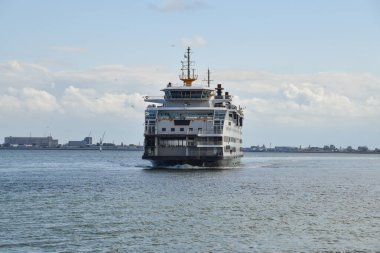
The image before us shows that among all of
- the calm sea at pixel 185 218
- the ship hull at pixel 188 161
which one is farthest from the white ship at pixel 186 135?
the calm sea at pixel 185 218

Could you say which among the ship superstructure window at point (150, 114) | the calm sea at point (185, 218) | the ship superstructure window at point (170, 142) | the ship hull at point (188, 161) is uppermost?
the ship superstructure window at point (150, 114)

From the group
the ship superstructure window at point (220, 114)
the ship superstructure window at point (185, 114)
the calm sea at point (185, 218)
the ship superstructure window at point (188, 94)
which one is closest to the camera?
the calm sea at point (185, 218)

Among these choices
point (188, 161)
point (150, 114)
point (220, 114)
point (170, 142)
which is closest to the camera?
point (188, 161)

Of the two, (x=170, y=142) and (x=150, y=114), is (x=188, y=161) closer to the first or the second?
(x=170, y=142)

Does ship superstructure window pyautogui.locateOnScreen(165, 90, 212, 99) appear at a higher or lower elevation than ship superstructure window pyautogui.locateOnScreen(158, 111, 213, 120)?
higher

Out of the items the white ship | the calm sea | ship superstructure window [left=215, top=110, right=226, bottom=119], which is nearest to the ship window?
the white ship

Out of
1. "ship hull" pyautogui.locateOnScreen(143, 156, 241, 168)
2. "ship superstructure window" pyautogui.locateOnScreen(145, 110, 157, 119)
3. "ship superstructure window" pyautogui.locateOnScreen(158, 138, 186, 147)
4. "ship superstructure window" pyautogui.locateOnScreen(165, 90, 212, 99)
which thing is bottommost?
"ship hull" pyautogui.locateOnScreen(143, 156, 241, 168)

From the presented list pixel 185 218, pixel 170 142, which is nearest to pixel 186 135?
pixel 170 142

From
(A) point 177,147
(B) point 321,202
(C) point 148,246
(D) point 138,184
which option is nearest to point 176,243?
(C) point 148,246

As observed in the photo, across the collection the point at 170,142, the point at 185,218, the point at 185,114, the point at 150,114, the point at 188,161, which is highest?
the point at 185,114

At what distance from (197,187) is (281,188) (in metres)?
8.91

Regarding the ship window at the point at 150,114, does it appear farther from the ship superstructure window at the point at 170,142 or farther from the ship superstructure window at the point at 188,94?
the ship superstructure window at the point at 188,94

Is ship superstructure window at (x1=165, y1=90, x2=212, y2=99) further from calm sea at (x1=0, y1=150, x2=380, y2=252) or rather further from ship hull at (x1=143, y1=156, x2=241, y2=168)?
calm sea at (x1=0, y1=150, x2=380, y2=252)

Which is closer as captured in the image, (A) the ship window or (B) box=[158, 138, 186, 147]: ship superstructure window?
(B) box=[158, 138, 186, 147]: ship superstructure window
